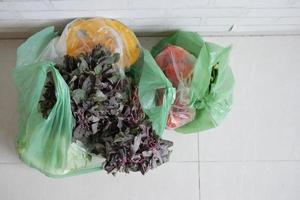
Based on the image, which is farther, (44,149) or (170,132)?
(170,132)

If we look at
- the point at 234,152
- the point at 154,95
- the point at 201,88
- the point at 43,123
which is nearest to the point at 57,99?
the point at 43,123

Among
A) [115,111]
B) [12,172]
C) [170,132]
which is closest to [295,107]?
[170,132]

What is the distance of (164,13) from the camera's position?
3.60ft

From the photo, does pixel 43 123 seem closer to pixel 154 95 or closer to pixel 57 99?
pixel 57 99

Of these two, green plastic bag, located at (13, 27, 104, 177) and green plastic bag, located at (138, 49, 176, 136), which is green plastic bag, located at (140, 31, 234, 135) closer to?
green plastic bag, located at (138, 49, 176, 136)

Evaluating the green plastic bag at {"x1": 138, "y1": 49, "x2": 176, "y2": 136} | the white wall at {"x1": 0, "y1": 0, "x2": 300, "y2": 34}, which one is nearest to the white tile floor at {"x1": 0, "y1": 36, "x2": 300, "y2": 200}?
the white wall at {"x1": 0, "y1": 0, "x2": 300, "y2": 34}

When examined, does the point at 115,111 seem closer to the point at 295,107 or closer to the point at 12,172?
the point at 12,172

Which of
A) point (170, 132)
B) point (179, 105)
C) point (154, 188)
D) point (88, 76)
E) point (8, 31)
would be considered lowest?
point (154, 188)

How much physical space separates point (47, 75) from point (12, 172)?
1.45 feet

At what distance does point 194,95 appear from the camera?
3.38ft

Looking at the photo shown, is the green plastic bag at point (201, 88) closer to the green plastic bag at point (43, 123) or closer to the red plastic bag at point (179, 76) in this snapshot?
the red plastic bag at point (179, 76)

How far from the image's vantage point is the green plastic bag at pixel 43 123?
3.09ft

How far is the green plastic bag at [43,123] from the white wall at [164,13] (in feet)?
0.26

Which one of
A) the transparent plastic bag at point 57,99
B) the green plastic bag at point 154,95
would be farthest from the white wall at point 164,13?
the green plastic bag at point 154,95
